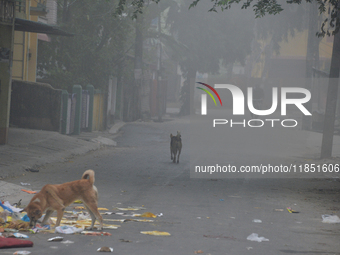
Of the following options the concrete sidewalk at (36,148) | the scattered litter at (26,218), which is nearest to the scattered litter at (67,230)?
the scattered litter at (26,218)

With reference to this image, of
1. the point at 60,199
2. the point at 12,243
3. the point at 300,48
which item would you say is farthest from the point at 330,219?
the point at 300,48

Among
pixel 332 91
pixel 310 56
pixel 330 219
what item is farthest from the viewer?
pixel 310 56

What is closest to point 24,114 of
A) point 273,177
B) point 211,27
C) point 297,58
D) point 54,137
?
point 54,137

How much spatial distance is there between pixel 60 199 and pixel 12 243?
956mm

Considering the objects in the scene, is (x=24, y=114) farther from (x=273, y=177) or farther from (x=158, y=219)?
(x=158, y=219)

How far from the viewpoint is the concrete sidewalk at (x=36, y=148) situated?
39.6 ft

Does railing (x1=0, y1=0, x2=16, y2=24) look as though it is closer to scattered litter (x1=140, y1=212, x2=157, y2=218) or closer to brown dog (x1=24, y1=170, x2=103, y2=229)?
scattered litter (x1=140, y1=212, x2=157, y2=218)

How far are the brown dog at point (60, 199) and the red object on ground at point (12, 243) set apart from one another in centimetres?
60

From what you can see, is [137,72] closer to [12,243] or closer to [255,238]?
[255,238]

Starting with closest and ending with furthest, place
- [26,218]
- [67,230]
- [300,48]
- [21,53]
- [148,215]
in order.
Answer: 1. [67,230]
2. [26,218]
3. [148,215]
4. [21,53]
5. [300,48]

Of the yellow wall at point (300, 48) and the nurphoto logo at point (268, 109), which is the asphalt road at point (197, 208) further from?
the yellow wall at point (300, 48)

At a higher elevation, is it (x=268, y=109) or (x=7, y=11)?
(x=7, y=11)

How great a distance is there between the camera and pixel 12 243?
562 centimetres

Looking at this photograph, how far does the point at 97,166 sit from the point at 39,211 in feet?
23.8
